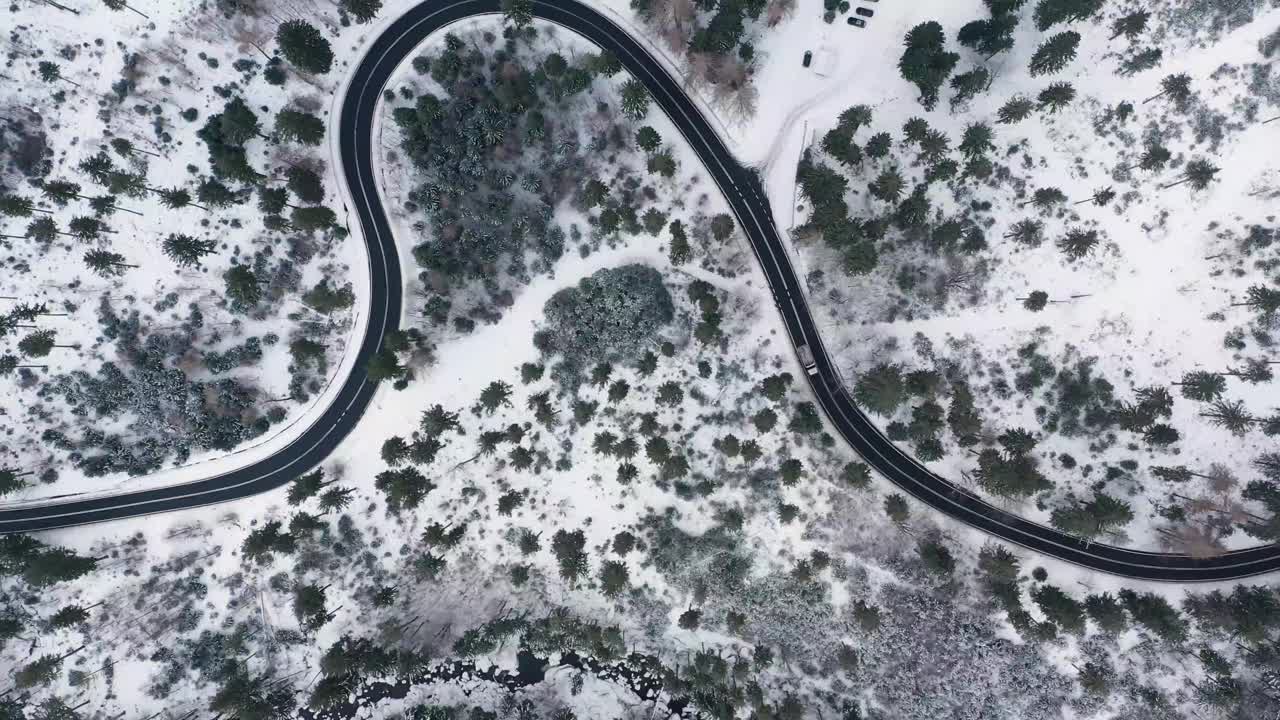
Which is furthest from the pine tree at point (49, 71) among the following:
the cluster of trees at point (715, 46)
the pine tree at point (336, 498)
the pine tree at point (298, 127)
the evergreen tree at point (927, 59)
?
the evergreen tree at point (927, 59)

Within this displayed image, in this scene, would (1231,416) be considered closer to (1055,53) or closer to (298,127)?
(1055,53)

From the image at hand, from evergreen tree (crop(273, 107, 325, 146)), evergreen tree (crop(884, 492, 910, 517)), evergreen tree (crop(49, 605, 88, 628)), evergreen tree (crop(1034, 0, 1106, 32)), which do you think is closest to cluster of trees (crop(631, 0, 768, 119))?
evergreen tree (crop(1034, 0, 1106, 32))

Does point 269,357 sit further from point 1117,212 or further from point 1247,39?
point 1247,39

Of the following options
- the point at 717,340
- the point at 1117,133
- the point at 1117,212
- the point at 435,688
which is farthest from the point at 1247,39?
the point at 435,688

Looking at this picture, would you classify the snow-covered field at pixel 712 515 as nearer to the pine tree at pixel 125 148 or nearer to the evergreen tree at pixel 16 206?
the pine tree at pixel 125 148

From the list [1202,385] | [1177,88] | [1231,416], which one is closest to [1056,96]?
[1177,88]

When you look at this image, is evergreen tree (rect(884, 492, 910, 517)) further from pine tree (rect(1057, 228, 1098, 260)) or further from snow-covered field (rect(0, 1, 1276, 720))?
pine tree (rect(1057, 228, 1098, 260))
